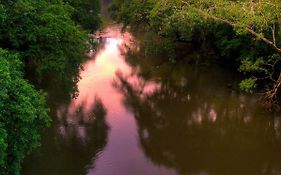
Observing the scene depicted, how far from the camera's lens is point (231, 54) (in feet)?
110

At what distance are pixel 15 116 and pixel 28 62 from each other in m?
8.21

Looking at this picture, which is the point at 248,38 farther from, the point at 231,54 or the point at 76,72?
the point at 76,72

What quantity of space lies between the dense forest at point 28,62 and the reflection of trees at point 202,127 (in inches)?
216

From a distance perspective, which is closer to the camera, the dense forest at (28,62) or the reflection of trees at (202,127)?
the dense forest at (28,62)

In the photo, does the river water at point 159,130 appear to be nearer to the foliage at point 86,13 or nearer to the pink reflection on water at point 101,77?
the pink reflection on water at point 101,77

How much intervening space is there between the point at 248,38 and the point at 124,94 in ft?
31.3

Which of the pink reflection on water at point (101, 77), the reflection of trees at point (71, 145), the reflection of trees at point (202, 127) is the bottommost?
the reflection of trees at point (202, 127)

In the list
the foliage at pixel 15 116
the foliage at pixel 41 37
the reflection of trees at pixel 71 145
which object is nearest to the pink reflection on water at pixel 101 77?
the reflection of trees at pixel 71 145

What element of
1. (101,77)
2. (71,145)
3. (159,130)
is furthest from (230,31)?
(71,145)

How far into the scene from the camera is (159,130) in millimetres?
23297

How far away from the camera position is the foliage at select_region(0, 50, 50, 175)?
13602mm

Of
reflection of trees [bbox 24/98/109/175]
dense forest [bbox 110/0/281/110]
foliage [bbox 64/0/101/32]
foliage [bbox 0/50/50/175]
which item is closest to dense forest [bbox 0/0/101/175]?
foliage [bbox 0/50/50/175]

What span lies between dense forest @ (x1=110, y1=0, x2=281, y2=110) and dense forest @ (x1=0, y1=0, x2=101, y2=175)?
7.87 metres

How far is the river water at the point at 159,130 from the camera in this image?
19750mm
